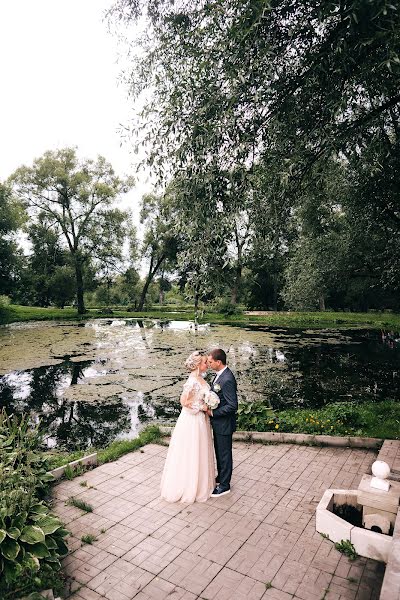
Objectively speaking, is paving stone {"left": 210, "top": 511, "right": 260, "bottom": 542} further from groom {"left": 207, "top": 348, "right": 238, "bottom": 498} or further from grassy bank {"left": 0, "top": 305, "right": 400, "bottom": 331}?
grassy bank {"left": 0, "top": 305, "right": 400, "bottom": 331}

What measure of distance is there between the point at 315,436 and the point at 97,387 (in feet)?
24.5

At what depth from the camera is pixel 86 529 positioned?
176 inches

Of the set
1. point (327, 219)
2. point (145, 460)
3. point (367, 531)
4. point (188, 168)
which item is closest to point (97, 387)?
point (145, 460)

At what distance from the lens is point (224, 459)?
515cm

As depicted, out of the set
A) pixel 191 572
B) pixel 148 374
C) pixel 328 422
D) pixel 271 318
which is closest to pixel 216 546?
pixel 191 572

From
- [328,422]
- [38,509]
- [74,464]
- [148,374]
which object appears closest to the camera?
[38,509]

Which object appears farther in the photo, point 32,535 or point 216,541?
point 216,541

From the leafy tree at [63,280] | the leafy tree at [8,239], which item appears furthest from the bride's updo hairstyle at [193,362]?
the leafy tree at [63,280]

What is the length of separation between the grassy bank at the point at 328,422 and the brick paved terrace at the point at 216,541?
141 centimetres

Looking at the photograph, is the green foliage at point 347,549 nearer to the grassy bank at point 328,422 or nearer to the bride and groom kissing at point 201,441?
the bride and groom kissing at point 201,441

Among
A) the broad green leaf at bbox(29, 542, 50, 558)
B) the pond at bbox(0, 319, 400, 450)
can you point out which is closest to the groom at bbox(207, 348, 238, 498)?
the broad green leaf at bbox(29, 542, 50, 558)

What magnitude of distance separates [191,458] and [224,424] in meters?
0.62

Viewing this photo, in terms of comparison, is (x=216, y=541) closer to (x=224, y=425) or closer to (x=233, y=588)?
(x=233, y=588)

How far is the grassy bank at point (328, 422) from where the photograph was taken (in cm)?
743
